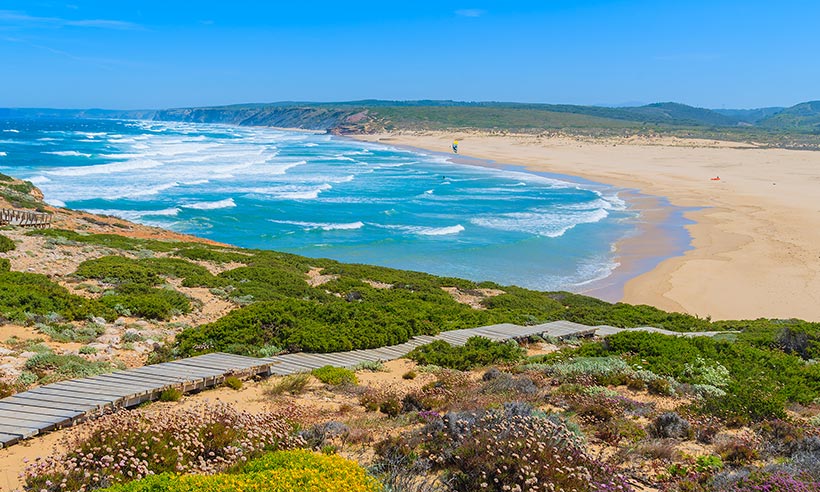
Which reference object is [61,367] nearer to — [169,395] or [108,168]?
[169,395]

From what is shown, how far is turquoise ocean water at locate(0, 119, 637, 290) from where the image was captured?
28.5 metres

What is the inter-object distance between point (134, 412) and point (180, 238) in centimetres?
2093

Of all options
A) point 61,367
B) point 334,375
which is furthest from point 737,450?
point 61,367

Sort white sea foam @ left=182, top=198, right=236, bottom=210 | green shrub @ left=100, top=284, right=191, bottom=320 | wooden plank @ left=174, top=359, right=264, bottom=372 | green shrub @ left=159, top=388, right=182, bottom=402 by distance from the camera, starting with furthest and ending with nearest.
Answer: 1. white sea foam @ left=182, top=198, right=236, bottom=210
2. green shrub @ left=100, top=284, right=191, bottom=320
3. wooden plank @ left=174, top=359, right=264, bottom=372
4. green shrub @ left=159, top=388, right=182, bottom=402

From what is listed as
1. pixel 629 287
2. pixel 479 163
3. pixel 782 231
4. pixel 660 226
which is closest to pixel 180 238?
pixel 629 287

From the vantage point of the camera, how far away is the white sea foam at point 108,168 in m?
55.8

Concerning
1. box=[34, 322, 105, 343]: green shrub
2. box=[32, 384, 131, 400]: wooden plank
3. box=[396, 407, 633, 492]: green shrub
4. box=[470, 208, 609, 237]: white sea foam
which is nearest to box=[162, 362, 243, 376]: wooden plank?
box=[32, 384, 131, 400]: wooden plank

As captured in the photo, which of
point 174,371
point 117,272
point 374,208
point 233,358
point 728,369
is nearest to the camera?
point 174,371

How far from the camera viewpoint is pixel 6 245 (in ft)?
51.4

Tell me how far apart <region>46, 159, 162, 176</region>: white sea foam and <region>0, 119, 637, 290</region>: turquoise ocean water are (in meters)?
0.17

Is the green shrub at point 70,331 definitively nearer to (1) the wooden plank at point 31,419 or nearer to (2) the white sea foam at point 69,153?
(1) the wooden plank at point 31,419

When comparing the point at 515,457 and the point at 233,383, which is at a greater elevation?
the point at 515,457

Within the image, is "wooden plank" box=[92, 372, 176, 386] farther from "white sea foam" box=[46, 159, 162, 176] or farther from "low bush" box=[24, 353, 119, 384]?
"white sea foam" box=[46, 159, 162, 176]

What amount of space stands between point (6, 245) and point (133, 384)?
11.5 m
